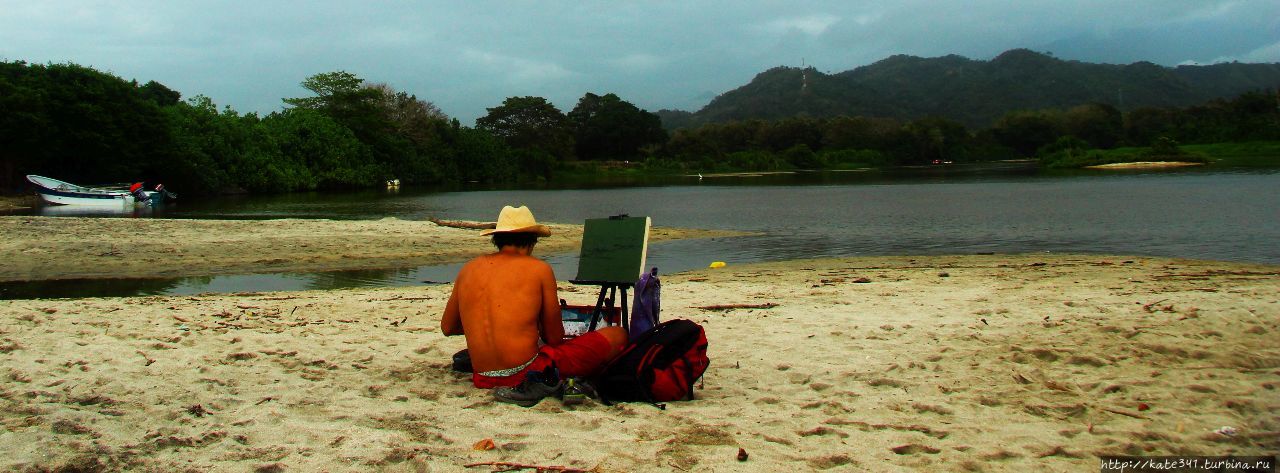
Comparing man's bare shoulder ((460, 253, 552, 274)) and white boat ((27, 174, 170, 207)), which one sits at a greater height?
man's bare shoulder ((460, 253, 552, 274))

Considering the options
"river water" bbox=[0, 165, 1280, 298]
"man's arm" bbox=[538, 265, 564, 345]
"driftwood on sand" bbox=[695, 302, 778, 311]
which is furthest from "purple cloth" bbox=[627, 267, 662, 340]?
"river water" bbox=[0, 165, 1280, 298]

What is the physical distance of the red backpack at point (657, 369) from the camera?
17.4 feet

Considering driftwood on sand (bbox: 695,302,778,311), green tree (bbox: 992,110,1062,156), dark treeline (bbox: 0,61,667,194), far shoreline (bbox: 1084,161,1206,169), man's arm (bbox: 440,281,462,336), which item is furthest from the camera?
green tree (bbox: 992,110,1062,156)

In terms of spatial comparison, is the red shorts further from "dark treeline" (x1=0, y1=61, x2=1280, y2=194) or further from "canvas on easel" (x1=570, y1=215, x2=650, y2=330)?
"dark treeline" (x1=0, y1=61, x2=1280, y2=194)

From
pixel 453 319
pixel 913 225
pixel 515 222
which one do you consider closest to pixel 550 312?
pixel 515 222

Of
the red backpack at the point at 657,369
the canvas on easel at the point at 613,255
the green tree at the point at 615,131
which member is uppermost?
the green tree at the point at 615,131

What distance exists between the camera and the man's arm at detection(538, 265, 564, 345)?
5.44m

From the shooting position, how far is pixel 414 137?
326 feet

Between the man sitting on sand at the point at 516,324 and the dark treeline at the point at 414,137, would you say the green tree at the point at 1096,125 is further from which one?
the man sitting on sand at the point at 516,324

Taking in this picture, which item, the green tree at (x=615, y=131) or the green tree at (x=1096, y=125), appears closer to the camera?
the green tree at (x=615, y=131)

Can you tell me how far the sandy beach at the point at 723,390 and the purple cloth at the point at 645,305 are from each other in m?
0.65

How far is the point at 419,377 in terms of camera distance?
607 centimetres

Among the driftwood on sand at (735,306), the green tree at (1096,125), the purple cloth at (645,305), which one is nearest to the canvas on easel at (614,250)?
the purple cloth at (645,305)

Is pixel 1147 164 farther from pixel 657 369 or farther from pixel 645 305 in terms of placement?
pixel 657 369
